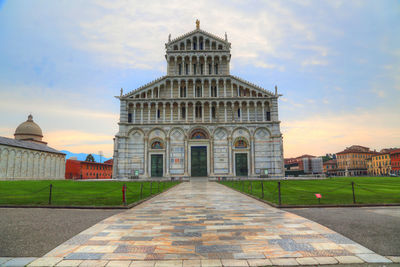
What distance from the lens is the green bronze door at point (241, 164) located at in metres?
42.5

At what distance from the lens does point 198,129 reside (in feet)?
143

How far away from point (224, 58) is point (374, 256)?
44.4 metres

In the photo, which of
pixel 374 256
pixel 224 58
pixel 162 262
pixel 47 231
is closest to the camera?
pixel 162 262

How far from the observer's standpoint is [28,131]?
77.2m

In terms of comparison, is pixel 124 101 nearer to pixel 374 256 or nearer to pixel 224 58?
pixel 224 58

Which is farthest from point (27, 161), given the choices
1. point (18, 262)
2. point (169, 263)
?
point (169, 263)

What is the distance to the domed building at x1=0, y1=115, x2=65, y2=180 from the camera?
163 feet

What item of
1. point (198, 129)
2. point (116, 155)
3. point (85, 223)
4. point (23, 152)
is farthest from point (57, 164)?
point (85, 223)

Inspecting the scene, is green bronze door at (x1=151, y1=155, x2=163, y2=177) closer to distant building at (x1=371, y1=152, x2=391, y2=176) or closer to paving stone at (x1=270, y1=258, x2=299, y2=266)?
paving stone at (x1=270, y1=258, x2=299, y2=266)

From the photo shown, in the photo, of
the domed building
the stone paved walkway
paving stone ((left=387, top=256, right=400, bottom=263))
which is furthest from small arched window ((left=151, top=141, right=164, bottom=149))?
paving stone ((left=387, top=256, right=400, bottom=263))

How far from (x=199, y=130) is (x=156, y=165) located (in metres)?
9.84

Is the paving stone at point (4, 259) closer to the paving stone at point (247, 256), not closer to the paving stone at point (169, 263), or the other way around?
the paving stone at point (169, 263)

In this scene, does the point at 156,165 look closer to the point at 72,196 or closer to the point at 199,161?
the point at 199,161

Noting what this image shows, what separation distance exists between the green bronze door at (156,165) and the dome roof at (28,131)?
57.4 m
